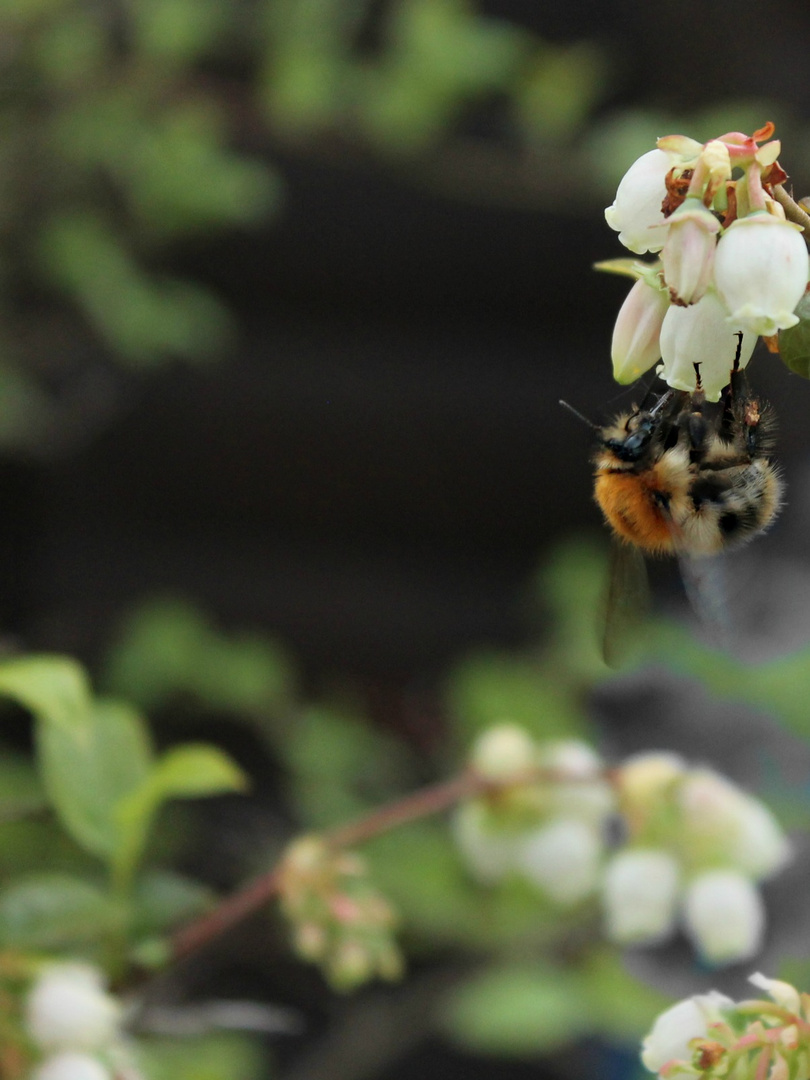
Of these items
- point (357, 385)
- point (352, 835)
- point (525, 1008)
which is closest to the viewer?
point (352, 835)

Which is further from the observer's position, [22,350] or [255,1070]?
A: [22,350]

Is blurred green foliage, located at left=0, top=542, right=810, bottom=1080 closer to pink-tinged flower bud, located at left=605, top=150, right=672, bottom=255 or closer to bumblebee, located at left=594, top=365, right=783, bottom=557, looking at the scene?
A: bumblebee, located at left=594, top=365, right=783, bottom=557

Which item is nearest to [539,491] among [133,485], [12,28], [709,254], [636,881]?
[133,485]

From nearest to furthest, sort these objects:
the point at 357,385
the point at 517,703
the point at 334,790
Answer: the point at 517,703
the point at 334,790
the point at 357,385

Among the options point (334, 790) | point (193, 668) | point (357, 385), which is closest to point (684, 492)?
point (334, 790)

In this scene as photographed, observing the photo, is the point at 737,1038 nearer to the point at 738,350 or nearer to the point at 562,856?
→ the point at 738,350

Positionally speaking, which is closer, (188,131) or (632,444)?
(632,444)

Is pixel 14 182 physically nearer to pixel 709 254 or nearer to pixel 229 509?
pixel 229 509
